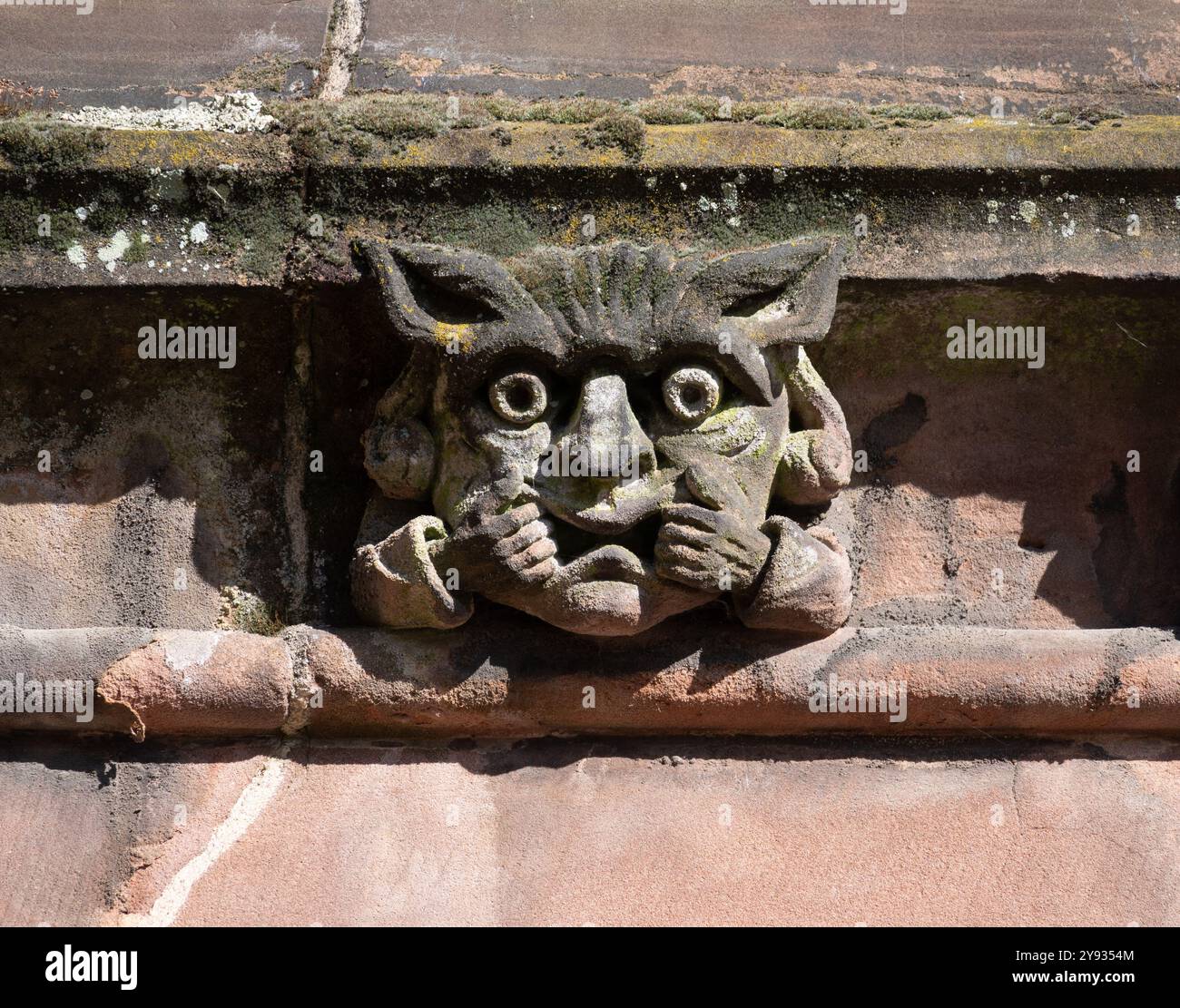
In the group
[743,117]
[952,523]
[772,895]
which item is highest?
[743,117]

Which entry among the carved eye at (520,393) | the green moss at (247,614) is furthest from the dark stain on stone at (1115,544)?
the green moss at (247,614)

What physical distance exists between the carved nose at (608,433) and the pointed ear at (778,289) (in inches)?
9.8

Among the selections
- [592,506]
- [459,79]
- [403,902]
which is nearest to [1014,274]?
[592,506]

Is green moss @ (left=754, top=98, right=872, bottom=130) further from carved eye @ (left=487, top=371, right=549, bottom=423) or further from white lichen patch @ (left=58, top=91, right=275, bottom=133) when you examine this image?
white lichen patch @ (left=58, top=91, right=275, bottom=133)

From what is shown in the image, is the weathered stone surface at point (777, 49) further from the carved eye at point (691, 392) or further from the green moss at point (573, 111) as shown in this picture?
the carved eye at point (691, 392)

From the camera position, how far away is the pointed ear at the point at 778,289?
2543 mm

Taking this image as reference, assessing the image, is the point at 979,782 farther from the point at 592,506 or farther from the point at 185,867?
the point at 185,867

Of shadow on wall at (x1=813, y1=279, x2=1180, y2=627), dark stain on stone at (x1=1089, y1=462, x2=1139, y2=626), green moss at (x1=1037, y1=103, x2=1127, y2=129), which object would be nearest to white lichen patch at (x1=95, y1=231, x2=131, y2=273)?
shadow on wall at (x1=813, y1=279, x2=1180, y2=627)

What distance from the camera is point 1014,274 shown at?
2.66 meters

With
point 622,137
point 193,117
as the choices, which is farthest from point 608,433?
point 193,117

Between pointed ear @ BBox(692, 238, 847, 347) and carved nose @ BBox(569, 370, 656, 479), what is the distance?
248mm

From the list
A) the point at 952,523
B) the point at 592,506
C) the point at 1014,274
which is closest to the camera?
the point at 592,506

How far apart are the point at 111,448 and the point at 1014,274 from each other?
1870 mm

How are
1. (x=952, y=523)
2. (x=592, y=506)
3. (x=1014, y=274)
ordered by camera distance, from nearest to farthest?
(x=592, y=506) → (x=1014, y=274) → (x=952, y=523)
